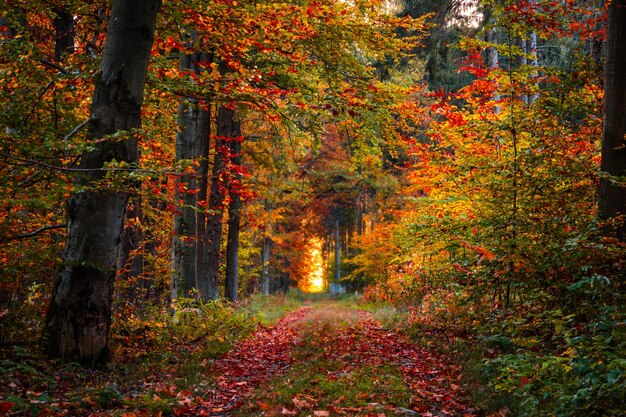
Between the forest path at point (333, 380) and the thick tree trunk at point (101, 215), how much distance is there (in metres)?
1.97

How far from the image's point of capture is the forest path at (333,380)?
211 inches

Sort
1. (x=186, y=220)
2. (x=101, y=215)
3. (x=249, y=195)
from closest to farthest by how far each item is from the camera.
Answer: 1. (x=101, y=215)
2. (x=249, y=195)
3. (x=186, y=220)

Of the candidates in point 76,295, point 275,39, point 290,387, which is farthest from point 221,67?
point 290,387

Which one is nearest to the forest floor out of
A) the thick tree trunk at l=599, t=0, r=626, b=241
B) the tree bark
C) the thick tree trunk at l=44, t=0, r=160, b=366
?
the thick tree trunk at l=44, t=0, r=160, b=366

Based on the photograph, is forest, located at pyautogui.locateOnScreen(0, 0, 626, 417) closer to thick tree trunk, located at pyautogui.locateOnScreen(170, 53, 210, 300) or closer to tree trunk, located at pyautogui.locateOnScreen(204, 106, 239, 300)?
thick tree trunk, located at pyautogui.locateOnScreen(170, 53, 210, 300)

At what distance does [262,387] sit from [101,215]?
3.35m

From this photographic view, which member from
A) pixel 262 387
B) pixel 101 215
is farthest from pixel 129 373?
pixel 101 215

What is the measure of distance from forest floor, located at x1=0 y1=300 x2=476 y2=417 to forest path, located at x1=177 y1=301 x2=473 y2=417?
0.01m

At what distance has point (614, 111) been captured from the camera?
6695 millimetres

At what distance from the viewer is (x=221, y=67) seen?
13391 mm

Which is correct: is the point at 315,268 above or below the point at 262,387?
below

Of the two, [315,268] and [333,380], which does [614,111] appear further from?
[315,268]

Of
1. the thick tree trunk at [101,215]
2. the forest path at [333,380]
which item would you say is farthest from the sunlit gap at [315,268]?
the thick tree trunk at [101,215]

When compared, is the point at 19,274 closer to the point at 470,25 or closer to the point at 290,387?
the point at 290,387
